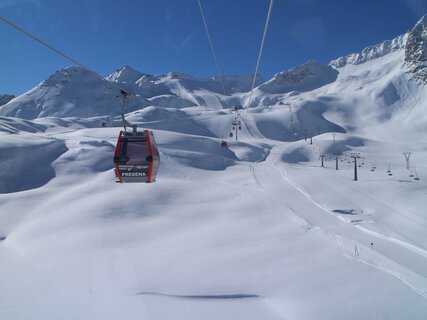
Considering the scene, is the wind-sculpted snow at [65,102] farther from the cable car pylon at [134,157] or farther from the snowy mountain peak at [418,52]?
the cable car pylon at [134,157]

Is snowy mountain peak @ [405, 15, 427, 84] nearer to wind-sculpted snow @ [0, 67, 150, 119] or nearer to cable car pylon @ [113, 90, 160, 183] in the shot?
wind-sculpted snow @ [0, 67, 150, 119]

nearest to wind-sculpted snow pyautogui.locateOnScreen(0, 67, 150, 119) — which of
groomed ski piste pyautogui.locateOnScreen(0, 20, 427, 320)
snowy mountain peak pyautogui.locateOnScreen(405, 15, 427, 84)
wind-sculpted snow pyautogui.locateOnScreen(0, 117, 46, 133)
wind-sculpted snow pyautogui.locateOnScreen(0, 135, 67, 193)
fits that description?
wind-sculpted snow pyautogui.locateOnScreen(0, 117, 46, 133)

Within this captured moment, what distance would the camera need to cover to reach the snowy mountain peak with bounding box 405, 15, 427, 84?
13600 cm

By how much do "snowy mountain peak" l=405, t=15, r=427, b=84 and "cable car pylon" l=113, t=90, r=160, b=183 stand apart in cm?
15520

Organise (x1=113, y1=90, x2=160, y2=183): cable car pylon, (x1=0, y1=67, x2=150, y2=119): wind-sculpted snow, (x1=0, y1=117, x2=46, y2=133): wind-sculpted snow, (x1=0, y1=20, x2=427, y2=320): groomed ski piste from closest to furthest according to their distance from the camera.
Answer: (x1=113, y1=90, x2=160, y2=183): cable car pylon < (x1=0, y1=20, x2=427, y2=320): groomed ski piste < (x1=0, y1=117, x2=46, y2=133): wind-sculpted snow < (x1=0, y1=67, x2=150, y2=119): wind-sculpted snow

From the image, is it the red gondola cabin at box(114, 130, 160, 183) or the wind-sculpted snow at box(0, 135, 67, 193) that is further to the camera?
the wind-sculpted snow at box(0, 135, 67, 193)

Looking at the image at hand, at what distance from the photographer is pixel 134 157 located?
10258 mm

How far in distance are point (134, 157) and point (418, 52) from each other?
619 feet

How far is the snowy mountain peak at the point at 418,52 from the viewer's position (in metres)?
136

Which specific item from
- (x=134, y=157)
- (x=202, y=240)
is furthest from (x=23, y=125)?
(x=134, y=157)

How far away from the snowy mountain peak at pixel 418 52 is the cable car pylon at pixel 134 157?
155202mm

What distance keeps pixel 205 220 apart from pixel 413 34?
21152 centimetres

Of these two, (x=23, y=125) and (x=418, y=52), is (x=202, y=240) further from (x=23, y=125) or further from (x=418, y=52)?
(x=418, y=52)

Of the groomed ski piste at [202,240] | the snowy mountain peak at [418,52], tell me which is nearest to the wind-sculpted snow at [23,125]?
the groomed ski piste at [202,240]
